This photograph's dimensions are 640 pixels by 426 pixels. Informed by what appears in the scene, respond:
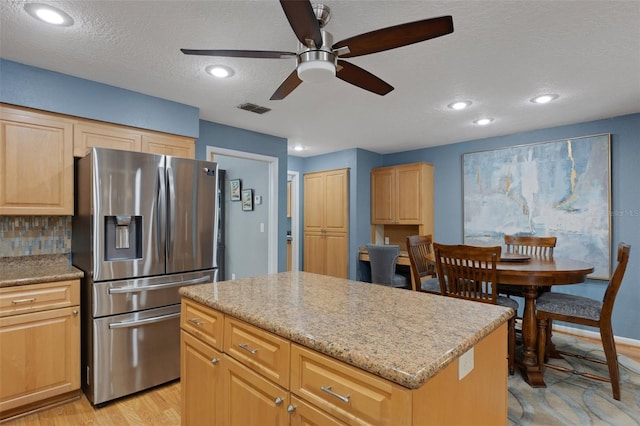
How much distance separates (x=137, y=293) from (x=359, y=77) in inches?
84.1

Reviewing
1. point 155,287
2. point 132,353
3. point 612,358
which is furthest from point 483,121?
point 132,353

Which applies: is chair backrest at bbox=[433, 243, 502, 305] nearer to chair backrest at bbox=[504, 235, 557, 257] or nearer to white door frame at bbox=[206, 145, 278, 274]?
chair backrest at bbox=[504, 235, 557, 257]

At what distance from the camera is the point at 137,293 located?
242cm

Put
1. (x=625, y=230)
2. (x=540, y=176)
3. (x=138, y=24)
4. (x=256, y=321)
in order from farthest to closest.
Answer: (x=540, y=176) < (x=625, y=230) < (x=138, y=24) < (x=256, y=321)

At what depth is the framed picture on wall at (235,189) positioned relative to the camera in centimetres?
511

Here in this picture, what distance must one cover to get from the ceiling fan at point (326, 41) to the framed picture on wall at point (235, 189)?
11.8 feet

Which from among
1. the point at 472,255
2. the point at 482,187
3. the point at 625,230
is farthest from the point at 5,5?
the point at 625,230

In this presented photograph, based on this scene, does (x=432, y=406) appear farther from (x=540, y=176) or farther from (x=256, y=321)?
(x=540, y=176)

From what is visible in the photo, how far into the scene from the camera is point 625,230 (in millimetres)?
3430

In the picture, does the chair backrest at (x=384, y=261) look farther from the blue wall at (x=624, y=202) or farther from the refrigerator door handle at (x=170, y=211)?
the refrigerator door handle at (x=170, y=211)

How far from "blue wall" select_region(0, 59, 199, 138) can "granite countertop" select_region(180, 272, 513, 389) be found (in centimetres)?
186

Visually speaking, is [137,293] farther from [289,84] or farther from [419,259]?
[419,259]

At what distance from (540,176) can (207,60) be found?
3825 mm

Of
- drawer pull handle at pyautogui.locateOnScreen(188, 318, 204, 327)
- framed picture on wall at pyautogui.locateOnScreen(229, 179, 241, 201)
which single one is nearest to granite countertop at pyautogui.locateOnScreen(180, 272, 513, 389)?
drawer pull handle at pyautogui.locateOnScreen(188, 318, 204, 327)
